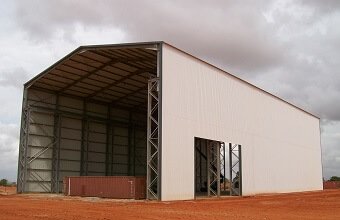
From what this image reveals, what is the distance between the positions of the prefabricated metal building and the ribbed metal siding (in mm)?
1668

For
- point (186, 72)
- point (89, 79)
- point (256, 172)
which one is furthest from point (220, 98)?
point (89, 79)

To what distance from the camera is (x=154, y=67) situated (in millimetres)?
38312

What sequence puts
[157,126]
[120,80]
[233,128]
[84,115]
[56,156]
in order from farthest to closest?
[84,115] → [56,156] → [120,80] → [233,128] → [157,126]

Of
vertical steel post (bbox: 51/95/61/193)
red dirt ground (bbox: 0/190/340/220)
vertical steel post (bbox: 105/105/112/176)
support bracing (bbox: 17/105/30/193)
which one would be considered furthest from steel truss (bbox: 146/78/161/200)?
vertical steel post (bbox: 105/105/112/176)

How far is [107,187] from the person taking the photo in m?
34.6

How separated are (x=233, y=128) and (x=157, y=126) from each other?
10252mm

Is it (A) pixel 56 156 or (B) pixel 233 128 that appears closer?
(B) pixel 233 128

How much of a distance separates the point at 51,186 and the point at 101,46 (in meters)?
16.1

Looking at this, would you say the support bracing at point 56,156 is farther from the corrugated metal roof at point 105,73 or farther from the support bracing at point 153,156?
the support bracing at point 153,156

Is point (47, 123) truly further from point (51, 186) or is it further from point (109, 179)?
point (109, 179)

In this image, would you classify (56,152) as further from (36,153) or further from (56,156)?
(36,153)

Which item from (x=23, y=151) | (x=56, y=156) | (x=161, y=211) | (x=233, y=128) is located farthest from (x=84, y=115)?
(x=161, y=211)

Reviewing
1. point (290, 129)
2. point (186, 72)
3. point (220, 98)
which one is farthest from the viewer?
point (290, 129)

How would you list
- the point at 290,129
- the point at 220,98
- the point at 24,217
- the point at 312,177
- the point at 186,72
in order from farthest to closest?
the point at 312,177
the point at 290,129
the point at 220,98
the point at 186,72
the point at 24,217
